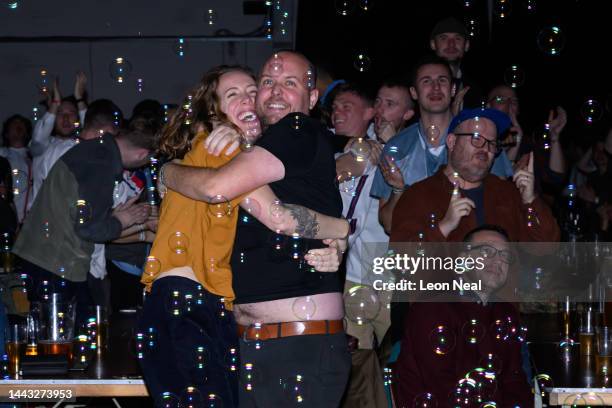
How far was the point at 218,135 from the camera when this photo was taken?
2.61 metres

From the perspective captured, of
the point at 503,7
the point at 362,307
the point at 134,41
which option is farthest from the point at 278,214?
the point at 134,41

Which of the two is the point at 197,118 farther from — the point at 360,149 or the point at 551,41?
the point at 551,41

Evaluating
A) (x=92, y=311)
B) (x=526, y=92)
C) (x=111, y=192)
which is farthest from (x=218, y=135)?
(x=526, y=92)

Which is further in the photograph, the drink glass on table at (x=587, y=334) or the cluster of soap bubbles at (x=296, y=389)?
the drink glass on table at (x=587, y=334)

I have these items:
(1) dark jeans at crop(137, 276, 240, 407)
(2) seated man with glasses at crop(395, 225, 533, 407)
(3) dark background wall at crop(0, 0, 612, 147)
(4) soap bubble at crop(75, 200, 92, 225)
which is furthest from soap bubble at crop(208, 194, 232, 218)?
(3) dark background wall at crop(0, 0, 612, 147)

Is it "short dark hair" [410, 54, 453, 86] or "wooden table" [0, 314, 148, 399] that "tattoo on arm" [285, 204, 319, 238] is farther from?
"short dark hair" [410, 54, 453, 86]

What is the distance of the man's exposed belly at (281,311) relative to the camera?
245 centimetres

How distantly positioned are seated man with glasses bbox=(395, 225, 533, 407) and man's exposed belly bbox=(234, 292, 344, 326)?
36.0 inches

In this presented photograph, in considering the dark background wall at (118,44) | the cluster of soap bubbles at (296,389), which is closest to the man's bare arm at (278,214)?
the cluster of soap bubbles at (296,389)

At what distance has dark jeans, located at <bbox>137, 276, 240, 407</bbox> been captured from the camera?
2.48m

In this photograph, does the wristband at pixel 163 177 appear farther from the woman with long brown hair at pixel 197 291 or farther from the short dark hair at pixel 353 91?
the short dark hair at pixel 353 91

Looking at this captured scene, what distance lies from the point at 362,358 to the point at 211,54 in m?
7.16

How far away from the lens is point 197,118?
2768 mm

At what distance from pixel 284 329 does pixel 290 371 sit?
11 cm
